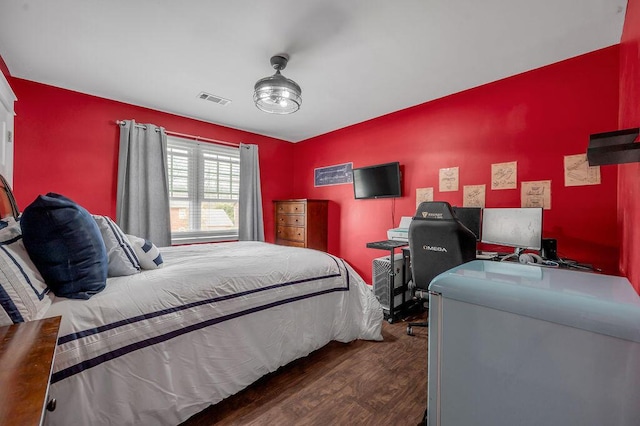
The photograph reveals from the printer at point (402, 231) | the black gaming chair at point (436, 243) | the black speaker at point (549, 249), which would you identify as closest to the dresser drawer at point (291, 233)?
the printer at point (402, 231)

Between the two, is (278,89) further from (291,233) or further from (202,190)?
(291,233)

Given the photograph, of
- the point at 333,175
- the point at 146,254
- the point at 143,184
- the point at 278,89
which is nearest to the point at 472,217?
the point at 278,89

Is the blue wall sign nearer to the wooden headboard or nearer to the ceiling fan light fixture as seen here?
the ceiling fan light fixture

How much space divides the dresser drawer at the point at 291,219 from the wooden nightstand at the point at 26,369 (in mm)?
3358

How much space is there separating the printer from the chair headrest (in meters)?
1.04

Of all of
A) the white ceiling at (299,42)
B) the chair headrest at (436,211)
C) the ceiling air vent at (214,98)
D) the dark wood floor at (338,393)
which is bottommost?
the dark wood floor at (338,393)

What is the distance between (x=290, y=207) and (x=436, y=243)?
283 centimetres

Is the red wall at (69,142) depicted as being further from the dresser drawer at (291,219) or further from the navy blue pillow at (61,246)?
the navy blue pillow at (61,246)

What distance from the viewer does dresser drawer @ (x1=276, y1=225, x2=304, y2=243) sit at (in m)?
4.25

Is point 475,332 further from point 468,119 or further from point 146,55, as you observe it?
point 146,55

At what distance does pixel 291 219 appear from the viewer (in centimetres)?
445

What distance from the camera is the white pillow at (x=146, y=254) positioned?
1.75 metres

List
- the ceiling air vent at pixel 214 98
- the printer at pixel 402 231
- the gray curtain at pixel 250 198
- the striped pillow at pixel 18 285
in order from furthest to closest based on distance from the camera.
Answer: the gray curtain at pixel 250 198
the printer at pixel 402 231
the ceiling air vent at pixel 214 98
the striped pillow at pixel 18 285

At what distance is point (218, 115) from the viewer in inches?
146
